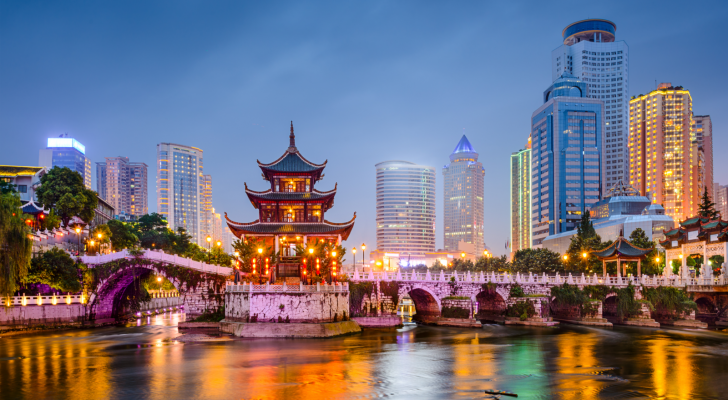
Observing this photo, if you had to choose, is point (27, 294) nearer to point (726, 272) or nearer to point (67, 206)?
point (67, 206)

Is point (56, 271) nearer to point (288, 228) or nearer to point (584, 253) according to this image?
point (288, 228)

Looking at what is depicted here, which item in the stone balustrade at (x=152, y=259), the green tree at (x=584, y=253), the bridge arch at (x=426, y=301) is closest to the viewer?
the stone balustrade at (x=152, y=259)

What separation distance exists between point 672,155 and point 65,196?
175 m

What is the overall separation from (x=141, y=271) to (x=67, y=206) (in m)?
17.4

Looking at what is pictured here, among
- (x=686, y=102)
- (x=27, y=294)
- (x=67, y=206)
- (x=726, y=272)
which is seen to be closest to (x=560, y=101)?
(x=686, y=102)

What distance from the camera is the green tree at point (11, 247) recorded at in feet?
135

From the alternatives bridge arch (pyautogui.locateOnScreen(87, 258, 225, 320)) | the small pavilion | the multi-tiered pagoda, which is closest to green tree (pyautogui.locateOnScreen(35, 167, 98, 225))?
bridge arch (pyautogui.locateOnScreen(87, 258, 225, 320))

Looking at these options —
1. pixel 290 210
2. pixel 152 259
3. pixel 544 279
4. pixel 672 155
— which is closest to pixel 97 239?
pixel 152 259

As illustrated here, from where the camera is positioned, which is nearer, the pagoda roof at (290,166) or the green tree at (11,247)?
the green tree at (11,247)

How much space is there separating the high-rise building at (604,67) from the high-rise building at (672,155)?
Answer: 24.6ft

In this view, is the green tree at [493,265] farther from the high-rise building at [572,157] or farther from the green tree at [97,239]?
the green tree at [97,239]

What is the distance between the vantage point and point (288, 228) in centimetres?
5731

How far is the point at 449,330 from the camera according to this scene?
162ft

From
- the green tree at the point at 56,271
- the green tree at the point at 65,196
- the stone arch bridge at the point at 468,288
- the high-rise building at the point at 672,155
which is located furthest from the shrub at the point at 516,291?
the high-rise building at the point at 672,155
